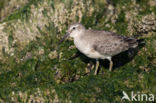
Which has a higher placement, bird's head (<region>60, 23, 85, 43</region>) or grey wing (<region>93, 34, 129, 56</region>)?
bird's head (<region>60, 23, 85, 43</region>)

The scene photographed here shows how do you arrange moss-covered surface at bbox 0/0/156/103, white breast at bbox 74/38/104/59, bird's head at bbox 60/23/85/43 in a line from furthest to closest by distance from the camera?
bird's head at bbox 60/23/85/43 < white breast at bbox 74/38/104/59 < moss-covered surface at bbox 0/0/156/103

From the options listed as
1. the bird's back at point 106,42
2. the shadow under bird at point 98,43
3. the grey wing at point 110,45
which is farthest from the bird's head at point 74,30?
the grey wing at point 110,45

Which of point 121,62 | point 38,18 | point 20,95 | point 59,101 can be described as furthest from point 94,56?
point 38,18

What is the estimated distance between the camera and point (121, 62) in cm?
966

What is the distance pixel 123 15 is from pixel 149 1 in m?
1.21

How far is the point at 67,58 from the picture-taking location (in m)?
9.77

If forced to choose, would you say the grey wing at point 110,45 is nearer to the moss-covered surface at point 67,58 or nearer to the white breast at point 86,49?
the white breast at point 86,49

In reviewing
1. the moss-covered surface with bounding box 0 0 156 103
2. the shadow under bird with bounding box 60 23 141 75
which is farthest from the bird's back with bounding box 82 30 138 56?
the moss-covered surface with bounding box 0 0 156 103

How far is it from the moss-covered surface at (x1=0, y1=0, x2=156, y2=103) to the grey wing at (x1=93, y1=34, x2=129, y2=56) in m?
0.66

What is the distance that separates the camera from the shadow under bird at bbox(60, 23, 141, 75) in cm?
879

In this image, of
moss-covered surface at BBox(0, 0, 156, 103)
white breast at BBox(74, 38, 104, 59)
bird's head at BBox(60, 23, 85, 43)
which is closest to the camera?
moss-covered surface at BBox(0, 0, 156, 103)

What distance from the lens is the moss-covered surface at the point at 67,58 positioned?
7957 mm

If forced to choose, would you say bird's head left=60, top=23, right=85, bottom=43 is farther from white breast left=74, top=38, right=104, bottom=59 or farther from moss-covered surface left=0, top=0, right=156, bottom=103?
moss-covered surface left=0, top=0, right=156, bottom=103

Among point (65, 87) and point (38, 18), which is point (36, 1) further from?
point (65, 87)
